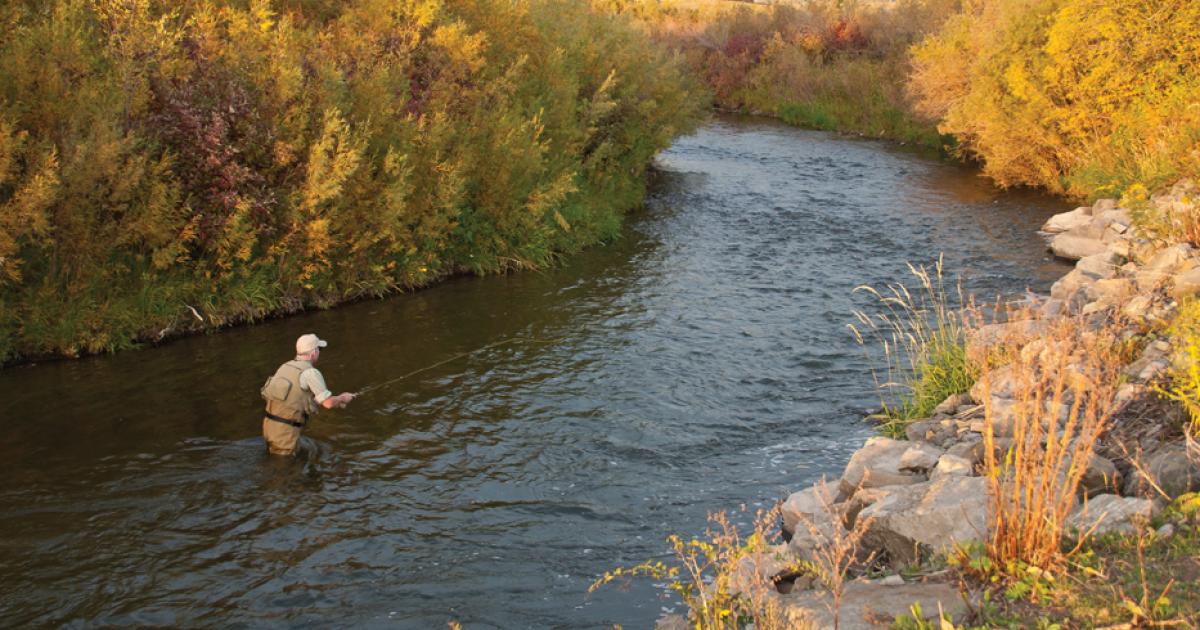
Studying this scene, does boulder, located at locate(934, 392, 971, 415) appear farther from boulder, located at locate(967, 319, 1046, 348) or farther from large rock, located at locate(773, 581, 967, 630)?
large rock, located at locate(773, 581, 967, 630)

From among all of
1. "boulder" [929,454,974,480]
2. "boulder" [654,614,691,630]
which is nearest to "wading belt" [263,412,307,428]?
"boulder" [654,614,691,630]

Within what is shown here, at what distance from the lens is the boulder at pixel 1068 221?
22531mm

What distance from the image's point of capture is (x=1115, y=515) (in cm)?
648

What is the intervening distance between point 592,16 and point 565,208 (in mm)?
9439

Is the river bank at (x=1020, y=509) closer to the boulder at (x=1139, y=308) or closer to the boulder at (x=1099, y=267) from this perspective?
the boulder at (x=1139, y=308)

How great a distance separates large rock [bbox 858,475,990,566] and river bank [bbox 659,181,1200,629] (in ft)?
0.05

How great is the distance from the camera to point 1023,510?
19.5ft

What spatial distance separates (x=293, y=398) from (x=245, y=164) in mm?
6945

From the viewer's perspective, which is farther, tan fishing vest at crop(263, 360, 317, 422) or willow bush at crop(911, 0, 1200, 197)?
willow bush at crop(911, 0, 1200, 197)

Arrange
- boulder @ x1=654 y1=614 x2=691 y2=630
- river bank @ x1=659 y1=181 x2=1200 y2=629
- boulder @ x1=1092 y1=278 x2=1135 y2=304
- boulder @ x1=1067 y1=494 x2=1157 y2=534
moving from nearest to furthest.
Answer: river bank @ x1=659 y1=181 x2=1200 y2=629
boulder @ x1=1067 y1=494 x2=1157 y2=534
boulder @ x1=654 y1=614 x2=691 y2=630
boulder @ x1=1092 y1=278 x2=1135 y2=304

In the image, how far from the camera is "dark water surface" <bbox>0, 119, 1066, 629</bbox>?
874 centimetres

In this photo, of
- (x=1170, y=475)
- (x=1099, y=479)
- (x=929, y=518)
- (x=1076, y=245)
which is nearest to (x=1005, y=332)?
(x=1099, y=479)

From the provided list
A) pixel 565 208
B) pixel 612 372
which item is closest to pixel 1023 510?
pixel 612 372

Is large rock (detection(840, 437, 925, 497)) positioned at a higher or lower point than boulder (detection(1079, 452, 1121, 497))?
lower
